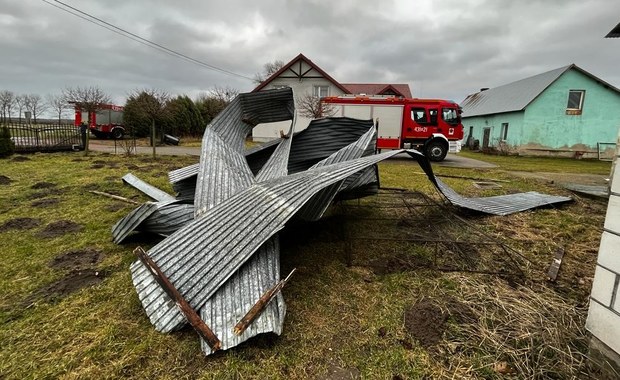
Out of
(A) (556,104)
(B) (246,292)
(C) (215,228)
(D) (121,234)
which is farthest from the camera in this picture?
(A) (556,104)

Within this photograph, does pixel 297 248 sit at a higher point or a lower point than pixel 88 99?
lower

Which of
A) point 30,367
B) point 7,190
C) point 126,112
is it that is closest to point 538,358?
point 30,367

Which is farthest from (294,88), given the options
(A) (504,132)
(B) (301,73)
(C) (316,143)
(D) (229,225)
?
(D) (229,225)

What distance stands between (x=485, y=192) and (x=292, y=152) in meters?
4.50

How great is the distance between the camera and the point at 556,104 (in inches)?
706

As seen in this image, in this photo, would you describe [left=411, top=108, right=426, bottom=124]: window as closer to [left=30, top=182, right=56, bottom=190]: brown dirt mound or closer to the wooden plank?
[left=30, top=182, right=56, bottom=190]: brown dirt mound

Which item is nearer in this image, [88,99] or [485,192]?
[485,192]

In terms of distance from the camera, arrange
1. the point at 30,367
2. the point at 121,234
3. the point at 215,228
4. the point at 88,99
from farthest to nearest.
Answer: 1. the point at 88,99
2. the point at 121,234
3. the point at 215,228
4. the point at 30,367

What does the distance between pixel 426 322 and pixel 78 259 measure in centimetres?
324

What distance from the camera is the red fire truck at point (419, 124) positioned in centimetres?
1259

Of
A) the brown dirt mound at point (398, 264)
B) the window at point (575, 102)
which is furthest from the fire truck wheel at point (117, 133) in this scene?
the window at point (575, 102)

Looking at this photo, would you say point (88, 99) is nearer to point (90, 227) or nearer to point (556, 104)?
point (90, 227)

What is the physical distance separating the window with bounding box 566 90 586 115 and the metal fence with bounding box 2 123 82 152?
25700mm

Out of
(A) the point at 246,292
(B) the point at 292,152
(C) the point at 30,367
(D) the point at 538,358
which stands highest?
(B) the point at 292,152
